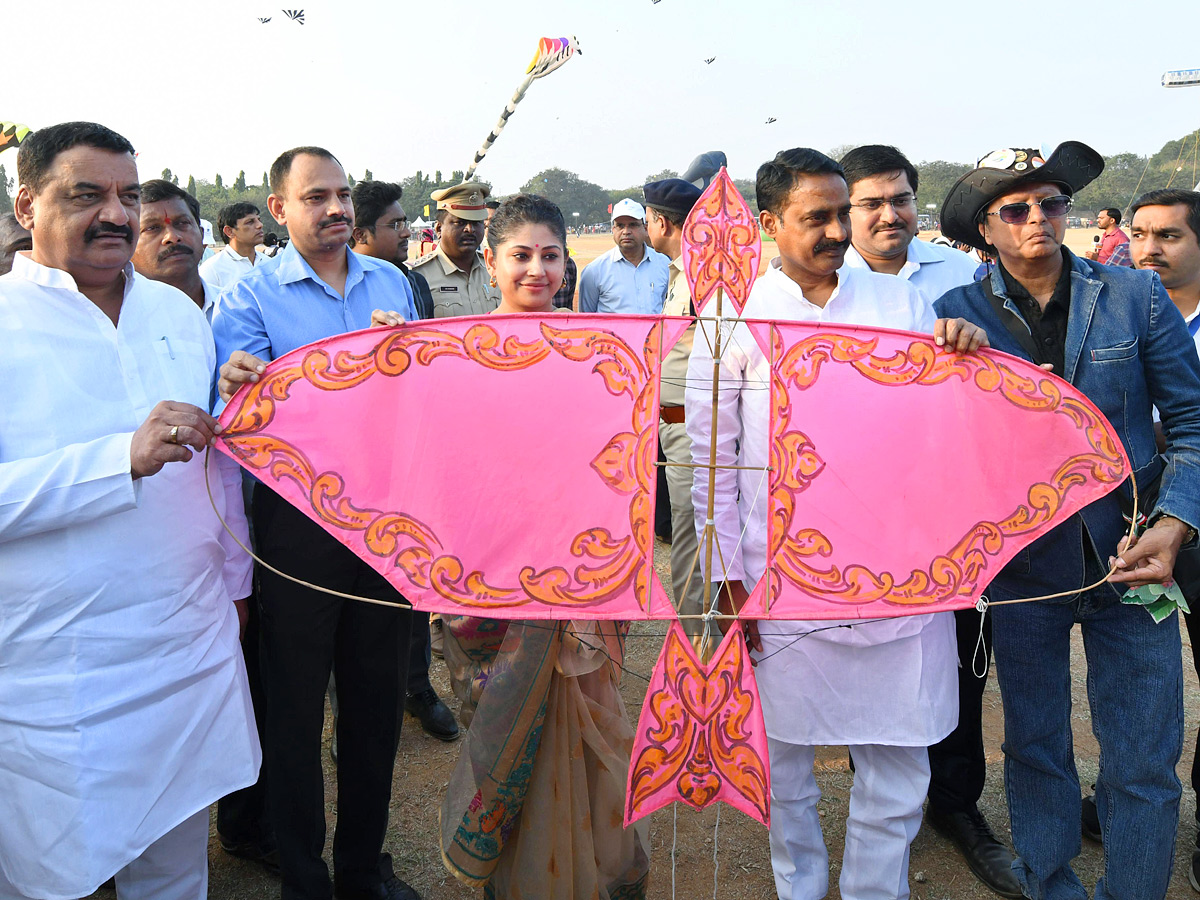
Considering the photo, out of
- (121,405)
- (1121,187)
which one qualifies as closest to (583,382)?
(121,405)

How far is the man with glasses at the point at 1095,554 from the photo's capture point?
7.18ft

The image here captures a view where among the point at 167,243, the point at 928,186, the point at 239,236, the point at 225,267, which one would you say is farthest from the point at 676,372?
the point at 928,186

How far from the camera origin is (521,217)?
242 centimetres

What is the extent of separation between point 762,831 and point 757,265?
2.09 metres

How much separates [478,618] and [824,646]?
0.91 m

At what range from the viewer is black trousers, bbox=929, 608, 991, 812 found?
110 inches

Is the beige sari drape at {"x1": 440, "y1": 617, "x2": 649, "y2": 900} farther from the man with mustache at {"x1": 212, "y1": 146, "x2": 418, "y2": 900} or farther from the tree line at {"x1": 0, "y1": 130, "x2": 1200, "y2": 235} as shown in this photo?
the tree line at {"x1": 0, "y1": 130, "x2": 1200, "y2": 235}

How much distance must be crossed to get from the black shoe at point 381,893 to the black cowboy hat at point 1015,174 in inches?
99.8

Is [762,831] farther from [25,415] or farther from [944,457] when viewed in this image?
[25,415]

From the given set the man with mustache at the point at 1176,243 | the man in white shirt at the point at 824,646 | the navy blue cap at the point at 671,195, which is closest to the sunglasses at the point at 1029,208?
the man in white shirt at the point at 824,646

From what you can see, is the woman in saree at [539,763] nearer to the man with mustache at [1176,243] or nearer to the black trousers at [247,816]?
the black trousers at [247,816]

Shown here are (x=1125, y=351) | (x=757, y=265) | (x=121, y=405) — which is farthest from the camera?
(x=1125, y=351)

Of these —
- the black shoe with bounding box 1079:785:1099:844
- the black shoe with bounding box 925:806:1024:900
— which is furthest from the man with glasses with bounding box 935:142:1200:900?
the black shoe with bounding box 1079:785:1099:844

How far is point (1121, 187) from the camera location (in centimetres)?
4147
